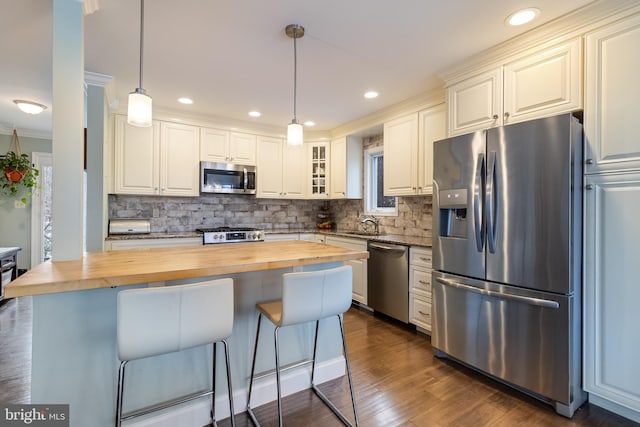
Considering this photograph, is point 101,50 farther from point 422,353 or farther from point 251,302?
point 422,353

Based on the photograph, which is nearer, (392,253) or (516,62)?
(516,62)

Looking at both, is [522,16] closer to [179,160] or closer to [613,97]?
[613,97]

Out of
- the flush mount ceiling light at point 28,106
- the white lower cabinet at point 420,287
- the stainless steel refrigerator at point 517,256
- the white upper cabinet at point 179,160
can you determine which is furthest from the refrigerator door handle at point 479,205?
the flush mount ceiling light at point 28,106

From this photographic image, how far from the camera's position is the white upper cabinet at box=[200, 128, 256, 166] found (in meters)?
4.00

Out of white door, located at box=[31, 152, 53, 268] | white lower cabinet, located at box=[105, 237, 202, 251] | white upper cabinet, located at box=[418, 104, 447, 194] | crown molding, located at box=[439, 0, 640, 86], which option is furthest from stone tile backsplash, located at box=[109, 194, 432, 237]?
white door, located at box=[31, 152, 53, 268]

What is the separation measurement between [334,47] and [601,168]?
6.32ft

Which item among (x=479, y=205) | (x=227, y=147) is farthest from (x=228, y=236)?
(x=479, y=205)

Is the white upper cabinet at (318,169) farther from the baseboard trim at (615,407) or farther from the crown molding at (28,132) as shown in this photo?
the crown molding at (28,132)

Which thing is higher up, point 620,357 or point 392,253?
point 392,253

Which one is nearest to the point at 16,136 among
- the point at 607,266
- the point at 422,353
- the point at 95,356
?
the point at 95,356

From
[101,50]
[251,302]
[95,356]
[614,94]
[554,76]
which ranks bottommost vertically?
[95,356]

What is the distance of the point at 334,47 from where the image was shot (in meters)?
2.29

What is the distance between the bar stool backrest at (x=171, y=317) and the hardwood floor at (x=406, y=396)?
0.78 metres

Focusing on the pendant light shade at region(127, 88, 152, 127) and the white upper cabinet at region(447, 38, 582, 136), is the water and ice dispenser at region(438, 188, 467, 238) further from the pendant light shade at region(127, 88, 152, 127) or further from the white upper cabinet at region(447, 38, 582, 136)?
the pendant light shade at region(127, 88, 152, 127)
